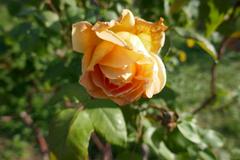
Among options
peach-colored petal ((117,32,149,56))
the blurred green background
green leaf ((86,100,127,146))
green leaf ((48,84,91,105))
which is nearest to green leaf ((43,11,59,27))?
the blurred green background

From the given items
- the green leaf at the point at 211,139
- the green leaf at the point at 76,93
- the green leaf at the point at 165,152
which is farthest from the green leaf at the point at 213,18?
the green leaf at the point at 76,93

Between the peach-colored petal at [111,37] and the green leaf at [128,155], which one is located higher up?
the peach-colored petal at [111,37]

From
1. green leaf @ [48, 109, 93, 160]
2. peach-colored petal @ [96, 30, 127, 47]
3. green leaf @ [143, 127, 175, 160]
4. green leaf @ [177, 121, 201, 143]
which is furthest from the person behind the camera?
green leaf @ [143, 127, 175, 160]

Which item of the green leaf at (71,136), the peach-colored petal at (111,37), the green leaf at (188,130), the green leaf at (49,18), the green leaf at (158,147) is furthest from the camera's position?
the green leaf at (49,18)

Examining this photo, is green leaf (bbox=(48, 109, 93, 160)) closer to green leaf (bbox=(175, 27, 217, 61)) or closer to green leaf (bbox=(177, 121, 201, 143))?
green leaf (bbox=(177, 121, 201, 143))

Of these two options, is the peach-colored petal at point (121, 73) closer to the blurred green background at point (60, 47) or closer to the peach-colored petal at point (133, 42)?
the peach-colored petal at point (133, 42)
